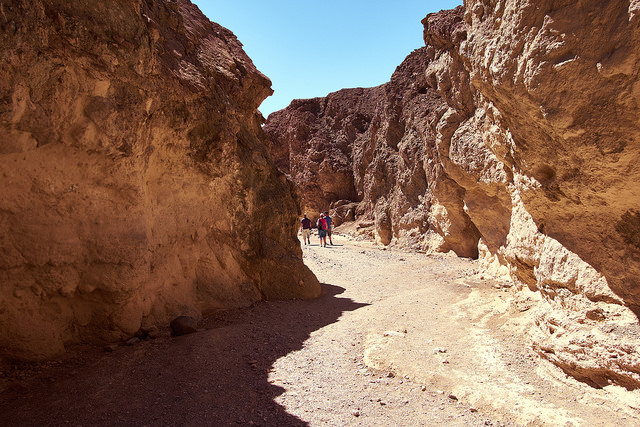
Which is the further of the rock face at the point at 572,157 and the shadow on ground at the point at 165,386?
the shadow on ground at the point at 165,386

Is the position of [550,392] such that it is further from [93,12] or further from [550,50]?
[93,12]

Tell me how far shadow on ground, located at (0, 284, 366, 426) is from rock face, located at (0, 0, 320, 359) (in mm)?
526

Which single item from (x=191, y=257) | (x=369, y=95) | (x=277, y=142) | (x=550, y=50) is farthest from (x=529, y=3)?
(x=277, y=142)

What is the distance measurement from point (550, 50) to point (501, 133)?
209 cm

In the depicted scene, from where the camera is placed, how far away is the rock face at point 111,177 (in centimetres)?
405

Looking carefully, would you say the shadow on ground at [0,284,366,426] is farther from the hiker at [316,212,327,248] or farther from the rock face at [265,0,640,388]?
the hiker at [316,212,327,248]

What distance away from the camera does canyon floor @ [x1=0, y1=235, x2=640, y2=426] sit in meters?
3.57

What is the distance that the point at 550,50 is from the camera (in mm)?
3408

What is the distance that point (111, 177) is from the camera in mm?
4965

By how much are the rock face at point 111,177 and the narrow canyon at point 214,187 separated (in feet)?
0.07

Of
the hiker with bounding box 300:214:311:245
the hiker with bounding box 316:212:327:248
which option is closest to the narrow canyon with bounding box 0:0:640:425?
the hiker with bounding box 316:212:327:248

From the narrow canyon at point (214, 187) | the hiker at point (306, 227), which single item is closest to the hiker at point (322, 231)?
the hiker at point (306, 227)

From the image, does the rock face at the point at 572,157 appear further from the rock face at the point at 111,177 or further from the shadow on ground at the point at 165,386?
the rock face at the point at 111,177

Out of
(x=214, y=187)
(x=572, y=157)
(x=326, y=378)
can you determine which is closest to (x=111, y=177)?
(x=214, y=187)
